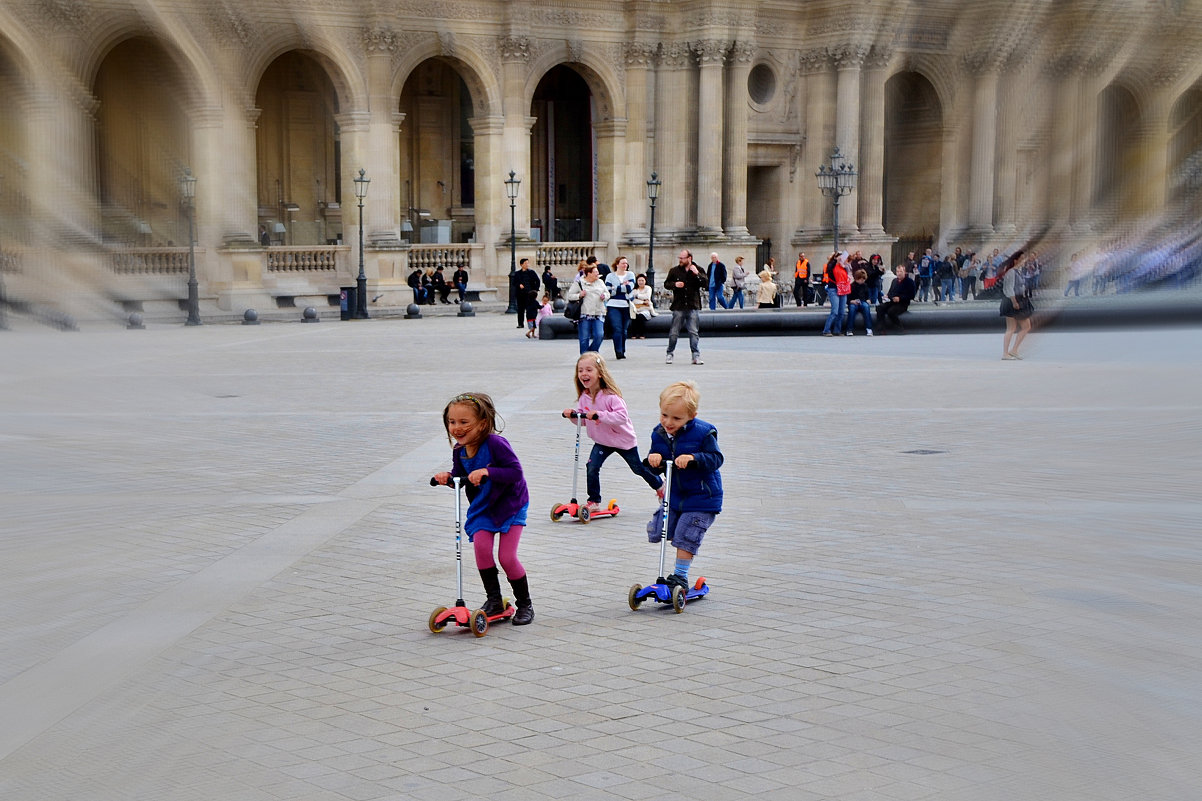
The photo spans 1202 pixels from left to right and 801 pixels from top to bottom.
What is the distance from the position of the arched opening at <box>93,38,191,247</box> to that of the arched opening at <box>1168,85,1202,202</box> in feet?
10.7

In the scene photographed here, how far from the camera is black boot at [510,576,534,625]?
25.1 feet

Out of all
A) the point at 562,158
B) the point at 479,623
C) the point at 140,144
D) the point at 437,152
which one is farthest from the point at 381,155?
the point at 140,144

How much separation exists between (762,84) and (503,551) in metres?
44.8

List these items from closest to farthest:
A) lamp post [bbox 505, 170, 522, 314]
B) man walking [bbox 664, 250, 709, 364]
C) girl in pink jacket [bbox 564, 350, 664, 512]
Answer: girl in pink jacket [bbox 564, 350, 664, 512] < man walking [bbox 664, 250, 709, 364] < lamp post [bbox 505, 170, 522, 314]

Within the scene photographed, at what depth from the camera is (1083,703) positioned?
19.6 ft

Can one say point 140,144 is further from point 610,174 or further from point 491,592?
point 610,174

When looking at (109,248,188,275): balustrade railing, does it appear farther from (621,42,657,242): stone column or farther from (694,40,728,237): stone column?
(694,40,728,237): stone column

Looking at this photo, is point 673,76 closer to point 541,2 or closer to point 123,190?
point 541,2

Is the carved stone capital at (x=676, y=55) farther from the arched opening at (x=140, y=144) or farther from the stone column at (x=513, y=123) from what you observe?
the arched opening at (x=140, y=144)

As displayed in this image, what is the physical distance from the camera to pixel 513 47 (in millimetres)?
44812

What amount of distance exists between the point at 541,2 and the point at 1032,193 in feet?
141

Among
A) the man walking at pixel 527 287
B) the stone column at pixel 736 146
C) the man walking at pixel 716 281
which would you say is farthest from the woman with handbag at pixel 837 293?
the stone column at pixel 736 146

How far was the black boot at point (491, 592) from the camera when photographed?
7.58 metres

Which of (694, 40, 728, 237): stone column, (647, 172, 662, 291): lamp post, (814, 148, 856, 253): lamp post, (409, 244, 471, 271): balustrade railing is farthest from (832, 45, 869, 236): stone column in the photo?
(409, 244, 471, 271): balustrade railing
